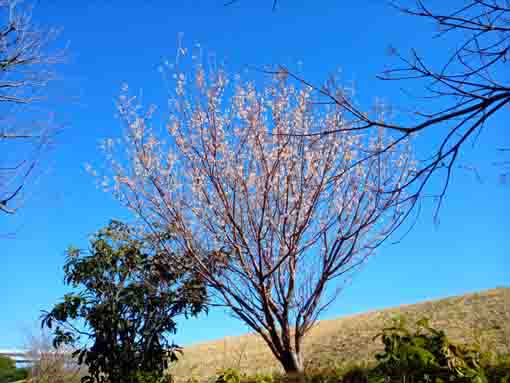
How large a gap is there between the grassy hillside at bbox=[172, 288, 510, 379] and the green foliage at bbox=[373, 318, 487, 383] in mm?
4505

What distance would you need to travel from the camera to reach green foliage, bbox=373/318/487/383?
10.9ft

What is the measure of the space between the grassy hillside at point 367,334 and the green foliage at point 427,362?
14.8 ft

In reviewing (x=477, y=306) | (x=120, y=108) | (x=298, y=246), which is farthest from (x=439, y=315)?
(x=120, y=108)

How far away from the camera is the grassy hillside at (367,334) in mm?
8984

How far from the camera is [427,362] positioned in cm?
333

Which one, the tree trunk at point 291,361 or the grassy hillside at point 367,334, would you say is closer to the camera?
the tree trunk at point 291,361

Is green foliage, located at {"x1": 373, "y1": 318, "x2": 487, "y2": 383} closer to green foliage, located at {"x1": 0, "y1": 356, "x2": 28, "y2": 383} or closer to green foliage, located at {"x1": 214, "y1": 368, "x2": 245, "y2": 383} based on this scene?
green foliage, located at {"x1": 214, "y1": 368, "x2": 245, "y2": 383}

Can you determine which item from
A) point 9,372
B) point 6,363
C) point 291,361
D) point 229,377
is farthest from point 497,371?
point 6,363

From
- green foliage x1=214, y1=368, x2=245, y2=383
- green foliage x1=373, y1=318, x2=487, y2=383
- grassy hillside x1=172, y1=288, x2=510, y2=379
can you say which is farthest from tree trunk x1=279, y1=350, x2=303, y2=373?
grassy hillside x1=172, y1=288, x2=510, y2=379

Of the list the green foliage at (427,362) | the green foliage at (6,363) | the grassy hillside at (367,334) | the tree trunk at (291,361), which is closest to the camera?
the green foliage at (427,362)

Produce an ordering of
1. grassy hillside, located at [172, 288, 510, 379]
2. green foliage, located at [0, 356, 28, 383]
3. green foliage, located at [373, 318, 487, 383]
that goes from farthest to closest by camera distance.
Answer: green foliage, located at [0, 356, 28, 383], grassy hillside, located at [172, 288, 510, 379], green foliage, located at [373, 318, 487, 383]

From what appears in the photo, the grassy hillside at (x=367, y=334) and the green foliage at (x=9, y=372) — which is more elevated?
the green foliage at (x=9, y=372)

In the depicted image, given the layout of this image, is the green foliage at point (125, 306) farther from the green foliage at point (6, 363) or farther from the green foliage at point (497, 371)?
the green foliage at point (6, 363)

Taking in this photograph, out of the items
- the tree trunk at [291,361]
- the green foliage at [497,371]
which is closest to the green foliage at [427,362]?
the green foliage at [497,371]
